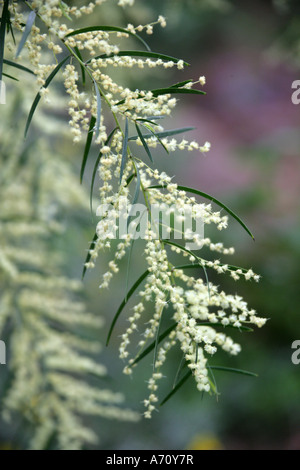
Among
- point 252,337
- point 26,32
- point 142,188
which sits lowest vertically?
point 142,188

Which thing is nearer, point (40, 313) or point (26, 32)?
point (26, 32)

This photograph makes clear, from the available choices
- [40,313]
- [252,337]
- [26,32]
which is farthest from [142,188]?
[252,337]

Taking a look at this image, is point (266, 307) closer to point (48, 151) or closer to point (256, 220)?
point (256, 220)

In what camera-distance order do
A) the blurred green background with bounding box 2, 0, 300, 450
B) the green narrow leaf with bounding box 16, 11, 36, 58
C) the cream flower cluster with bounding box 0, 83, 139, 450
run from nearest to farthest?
1. the green narrow leaf with bounding box 16, 11, 36, 58
2. the cream flower cluster with bounding box 0, 83, 139, 450
3. the blurred green background with bounding box 2, 0, 300, 450

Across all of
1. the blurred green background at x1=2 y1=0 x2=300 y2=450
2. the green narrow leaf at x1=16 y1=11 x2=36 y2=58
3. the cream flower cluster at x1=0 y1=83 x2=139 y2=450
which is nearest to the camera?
the green narrow leaf at x1=16 y1=11 x2=36 y2=58

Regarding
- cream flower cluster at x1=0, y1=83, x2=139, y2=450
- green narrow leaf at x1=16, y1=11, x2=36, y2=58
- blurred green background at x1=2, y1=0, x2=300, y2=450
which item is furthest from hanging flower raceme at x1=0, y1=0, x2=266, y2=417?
blurred green background at x1=2, y1=0, x2=300, y2=450

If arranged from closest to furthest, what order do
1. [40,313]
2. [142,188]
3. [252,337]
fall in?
[142,188] < [40,313] < [252,337]

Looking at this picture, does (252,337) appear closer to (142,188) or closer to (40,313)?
(40,313)

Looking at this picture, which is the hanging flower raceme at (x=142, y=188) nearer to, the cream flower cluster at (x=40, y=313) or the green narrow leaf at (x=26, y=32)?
the green narrow leaf at (x=26, y=32)

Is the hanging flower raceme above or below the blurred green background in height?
below

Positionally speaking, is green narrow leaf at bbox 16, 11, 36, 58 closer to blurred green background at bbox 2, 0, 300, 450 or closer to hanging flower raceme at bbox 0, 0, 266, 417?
hanging flower raceme at bbox 0, 0, 266, 417

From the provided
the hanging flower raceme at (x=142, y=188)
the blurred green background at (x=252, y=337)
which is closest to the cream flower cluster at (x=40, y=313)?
the blurred green background at (x=252, y=337)
